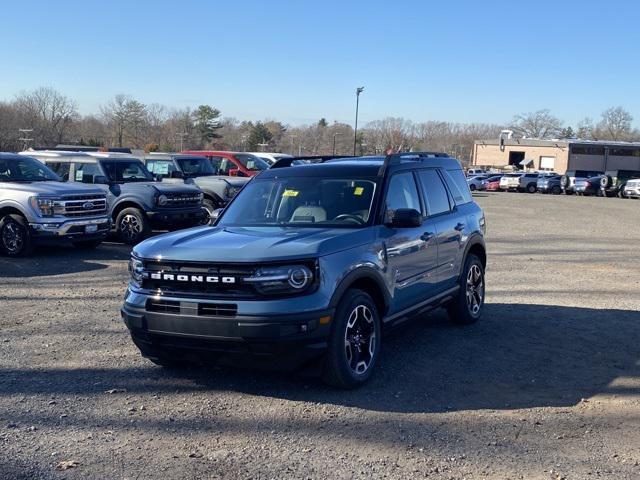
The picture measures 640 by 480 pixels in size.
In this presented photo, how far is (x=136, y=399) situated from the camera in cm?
538

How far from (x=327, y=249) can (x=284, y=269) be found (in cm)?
41

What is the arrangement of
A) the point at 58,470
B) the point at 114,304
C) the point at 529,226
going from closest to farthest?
the point at 58,470 → the point at 114,304 → the point at 529,226

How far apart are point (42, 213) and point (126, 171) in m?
3.23

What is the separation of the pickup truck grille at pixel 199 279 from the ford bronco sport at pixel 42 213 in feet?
24.9

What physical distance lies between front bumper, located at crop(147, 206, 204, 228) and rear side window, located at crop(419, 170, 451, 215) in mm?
Result: 8049

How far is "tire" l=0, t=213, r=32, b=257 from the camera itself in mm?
12344

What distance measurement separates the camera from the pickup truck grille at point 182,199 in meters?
14.5

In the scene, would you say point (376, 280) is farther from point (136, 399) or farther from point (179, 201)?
point (179, 201)

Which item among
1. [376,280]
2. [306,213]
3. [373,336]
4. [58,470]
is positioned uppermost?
[306,213]

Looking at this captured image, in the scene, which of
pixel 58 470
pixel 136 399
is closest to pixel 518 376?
pixel 136 399

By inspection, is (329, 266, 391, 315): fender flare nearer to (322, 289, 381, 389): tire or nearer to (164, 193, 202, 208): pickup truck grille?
(322, 289, 381, 389): tire

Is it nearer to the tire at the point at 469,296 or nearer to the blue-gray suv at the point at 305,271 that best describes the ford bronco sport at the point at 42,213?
the blue-gray suv at the point at 305,271

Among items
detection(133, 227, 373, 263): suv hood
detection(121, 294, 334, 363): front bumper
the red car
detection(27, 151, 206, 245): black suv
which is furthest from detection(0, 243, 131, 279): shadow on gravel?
the red car

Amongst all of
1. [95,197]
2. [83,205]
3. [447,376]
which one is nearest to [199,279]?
[447,376]
